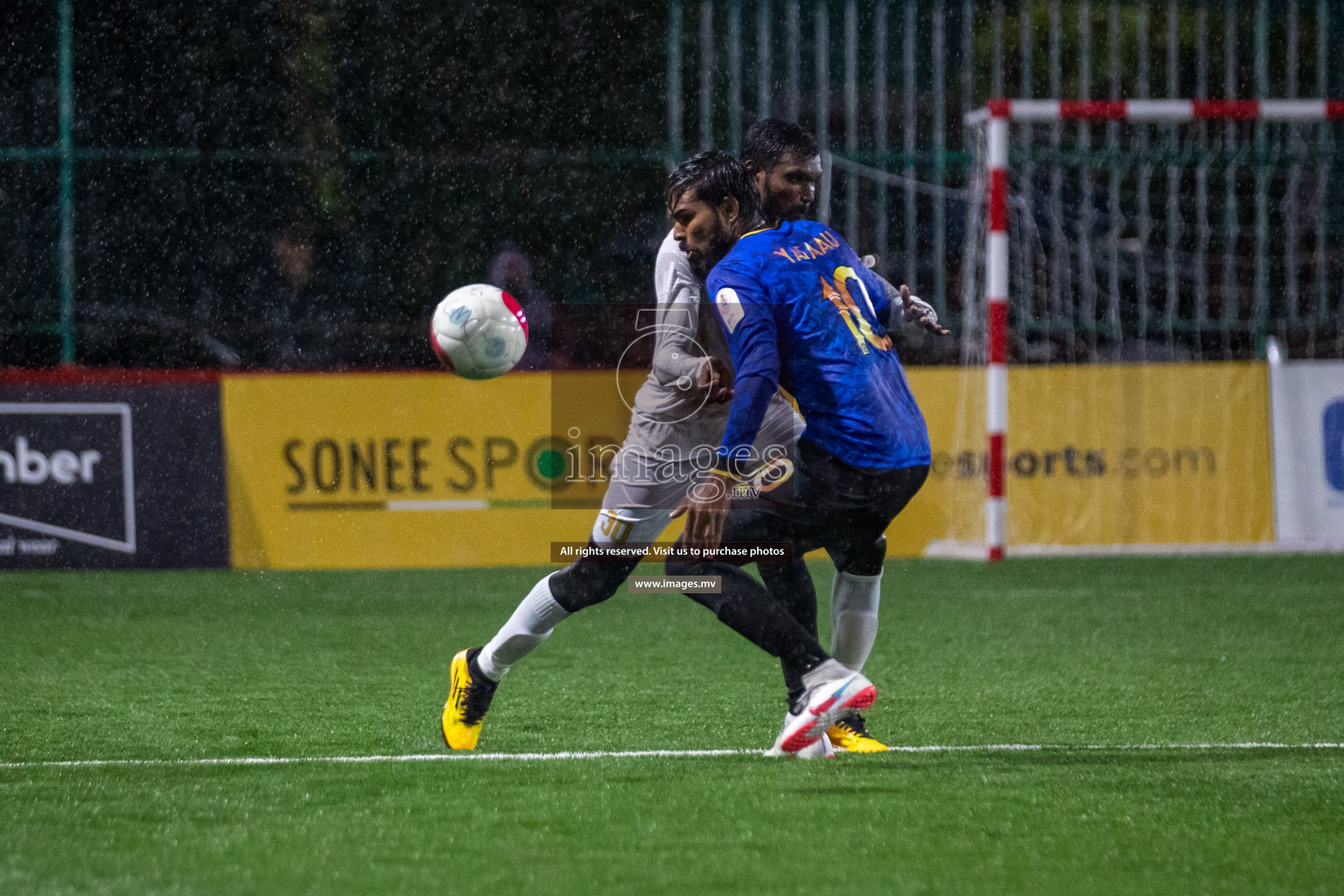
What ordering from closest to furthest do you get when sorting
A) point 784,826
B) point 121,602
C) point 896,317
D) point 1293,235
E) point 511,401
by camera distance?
point 784,826
point 896,317
point 121,602
point 511,401
point 1293,235

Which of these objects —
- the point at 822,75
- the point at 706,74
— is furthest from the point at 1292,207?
the point at 706,74

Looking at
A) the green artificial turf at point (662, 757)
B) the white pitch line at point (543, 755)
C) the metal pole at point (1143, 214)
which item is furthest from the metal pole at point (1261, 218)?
the white pitch line at point (543, 755)

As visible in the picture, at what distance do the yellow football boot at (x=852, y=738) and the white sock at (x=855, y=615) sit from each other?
158mm

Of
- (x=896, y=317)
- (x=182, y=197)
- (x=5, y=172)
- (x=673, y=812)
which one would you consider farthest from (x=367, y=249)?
(x=673, y=812)

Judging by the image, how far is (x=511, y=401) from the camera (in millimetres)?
9750

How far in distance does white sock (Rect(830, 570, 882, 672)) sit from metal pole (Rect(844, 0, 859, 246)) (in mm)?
6479

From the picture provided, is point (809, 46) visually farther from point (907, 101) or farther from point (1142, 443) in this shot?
point (1142, 443)

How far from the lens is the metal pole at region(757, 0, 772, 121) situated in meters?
11.7

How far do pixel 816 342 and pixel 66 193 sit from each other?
716 cm

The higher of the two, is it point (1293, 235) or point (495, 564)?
point (1293, 235)

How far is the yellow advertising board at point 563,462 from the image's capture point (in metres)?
9.59

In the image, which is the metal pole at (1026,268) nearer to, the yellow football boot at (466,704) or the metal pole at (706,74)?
the metal pole at (706,74)

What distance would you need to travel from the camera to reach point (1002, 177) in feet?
31.8

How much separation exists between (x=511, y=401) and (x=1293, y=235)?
5.24m
